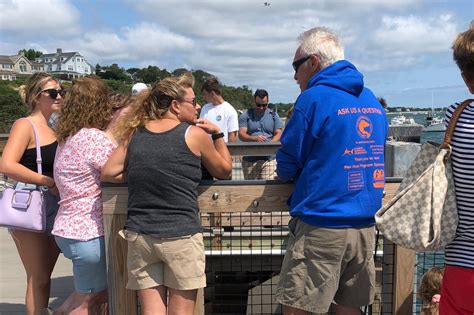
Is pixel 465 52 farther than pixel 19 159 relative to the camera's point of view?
No

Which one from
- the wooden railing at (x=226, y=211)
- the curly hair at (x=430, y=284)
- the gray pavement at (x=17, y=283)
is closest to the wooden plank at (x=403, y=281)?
the wooden railing at (x=226, y=211)

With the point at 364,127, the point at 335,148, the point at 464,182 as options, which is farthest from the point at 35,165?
the point at 464,182

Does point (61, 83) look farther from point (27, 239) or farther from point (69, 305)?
point (69, 305)

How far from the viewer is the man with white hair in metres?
2.37

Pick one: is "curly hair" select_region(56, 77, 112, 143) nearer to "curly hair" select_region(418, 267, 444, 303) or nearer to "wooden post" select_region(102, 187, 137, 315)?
"wooden post" select_region(102, 187, 137, 315)

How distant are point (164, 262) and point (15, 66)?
408ft

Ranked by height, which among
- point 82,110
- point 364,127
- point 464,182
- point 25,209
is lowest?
point 25,209

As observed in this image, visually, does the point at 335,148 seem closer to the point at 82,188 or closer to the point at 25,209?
the point at 82,188

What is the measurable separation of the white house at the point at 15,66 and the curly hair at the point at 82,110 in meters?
113

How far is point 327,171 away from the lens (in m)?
2.38

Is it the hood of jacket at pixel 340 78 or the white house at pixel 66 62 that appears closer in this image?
the hood of jacket at pixel 340 78

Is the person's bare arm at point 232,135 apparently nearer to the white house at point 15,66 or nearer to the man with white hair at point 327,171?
the man with white hair at point 327,171

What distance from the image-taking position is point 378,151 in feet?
8.13

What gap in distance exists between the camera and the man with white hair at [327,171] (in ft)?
7.76
